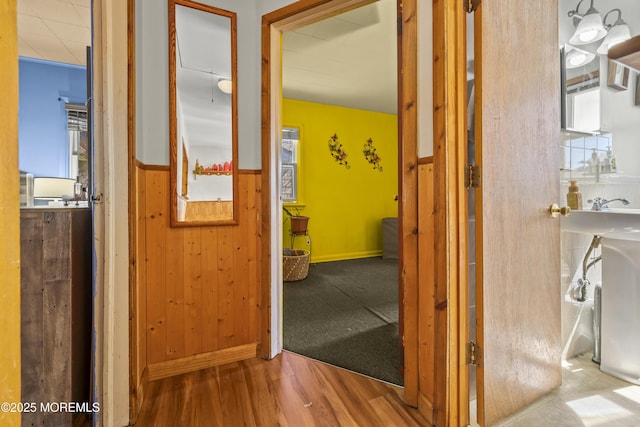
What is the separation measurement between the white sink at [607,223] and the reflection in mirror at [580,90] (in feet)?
2.03

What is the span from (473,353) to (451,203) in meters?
0.64

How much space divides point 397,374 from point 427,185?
1095 mm

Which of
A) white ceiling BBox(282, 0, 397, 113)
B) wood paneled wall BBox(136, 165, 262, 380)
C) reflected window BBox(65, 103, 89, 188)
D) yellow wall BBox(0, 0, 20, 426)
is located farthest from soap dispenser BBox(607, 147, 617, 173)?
reflected window BBox(65, 103, 89, 188)

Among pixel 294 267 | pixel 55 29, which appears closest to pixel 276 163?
pixel 294 267

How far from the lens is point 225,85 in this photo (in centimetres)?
189

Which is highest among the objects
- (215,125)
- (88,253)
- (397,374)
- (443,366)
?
(215,125)

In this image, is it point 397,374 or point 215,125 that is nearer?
point 397,374

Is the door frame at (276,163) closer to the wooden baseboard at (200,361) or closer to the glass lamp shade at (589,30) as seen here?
the wooden baseboard at (200,361)

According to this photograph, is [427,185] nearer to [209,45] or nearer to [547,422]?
[547,422]

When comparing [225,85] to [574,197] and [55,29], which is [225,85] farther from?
[55,29]

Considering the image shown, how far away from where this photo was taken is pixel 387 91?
4.34 meters

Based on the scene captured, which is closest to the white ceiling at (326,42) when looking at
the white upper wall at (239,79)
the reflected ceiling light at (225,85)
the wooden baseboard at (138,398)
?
the white upper wall at (239,79)

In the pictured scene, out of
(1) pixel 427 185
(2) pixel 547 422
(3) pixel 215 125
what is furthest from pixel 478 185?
(3) pixel 215 125

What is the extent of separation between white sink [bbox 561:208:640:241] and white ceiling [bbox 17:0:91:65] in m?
3.69
